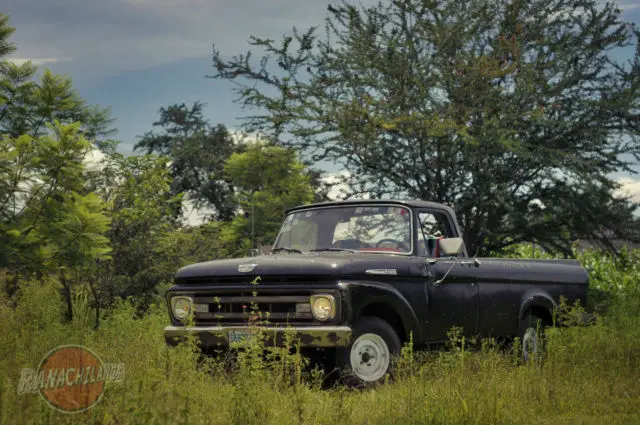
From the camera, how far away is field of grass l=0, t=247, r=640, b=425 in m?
5.32

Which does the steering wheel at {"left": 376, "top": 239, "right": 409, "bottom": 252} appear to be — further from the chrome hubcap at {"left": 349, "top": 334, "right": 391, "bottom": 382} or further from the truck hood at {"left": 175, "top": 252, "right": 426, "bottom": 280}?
the chrome hubcap at {"left": 349, "top": 334, "right": 391, "bottom": 382}

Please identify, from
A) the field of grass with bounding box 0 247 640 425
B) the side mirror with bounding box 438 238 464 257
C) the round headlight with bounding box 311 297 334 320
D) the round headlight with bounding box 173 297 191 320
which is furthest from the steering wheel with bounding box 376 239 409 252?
the round headlight with bounding box 173 297 191 320

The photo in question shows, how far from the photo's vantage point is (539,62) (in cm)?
1844

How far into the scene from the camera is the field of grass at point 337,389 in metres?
5.32

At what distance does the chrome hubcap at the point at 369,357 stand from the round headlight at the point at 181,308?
173cm

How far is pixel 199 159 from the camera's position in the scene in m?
44.3

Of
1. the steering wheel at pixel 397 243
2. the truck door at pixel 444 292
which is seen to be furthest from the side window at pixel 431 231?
the steering wheel at pixel 397 243

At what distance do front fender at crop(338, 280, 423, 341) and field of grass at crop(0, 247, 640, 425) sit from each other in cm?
39

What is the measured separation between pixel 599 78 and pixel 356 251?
519 inches

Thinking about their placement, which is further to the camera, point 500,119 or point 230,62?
point 230,62

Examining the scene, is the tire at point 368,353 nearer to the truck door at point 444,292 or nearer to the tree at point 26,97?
the truck door at point 444,292

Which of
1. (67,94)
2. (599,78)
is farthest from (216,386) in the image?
(599,78)

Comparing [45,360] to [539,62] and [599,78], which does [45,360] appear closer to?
[539,62]

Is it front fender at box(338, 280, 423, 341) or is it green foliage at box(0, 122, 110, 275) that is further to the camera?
green foliage at box(0, 122, 110, 275)
